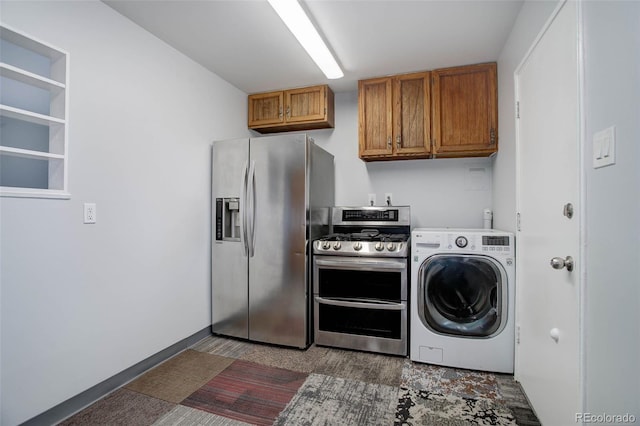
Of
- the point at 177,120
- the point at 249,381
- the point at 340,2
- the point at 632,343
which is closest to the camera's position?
the point at 632,343

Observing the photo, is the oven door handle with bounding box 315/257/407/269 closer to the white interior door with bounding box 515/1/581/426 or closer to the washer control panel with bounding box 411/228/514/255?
the washer control panel with bounding box 411/228/514/255

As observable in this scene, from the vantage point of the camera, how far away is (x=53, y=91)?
1.74m

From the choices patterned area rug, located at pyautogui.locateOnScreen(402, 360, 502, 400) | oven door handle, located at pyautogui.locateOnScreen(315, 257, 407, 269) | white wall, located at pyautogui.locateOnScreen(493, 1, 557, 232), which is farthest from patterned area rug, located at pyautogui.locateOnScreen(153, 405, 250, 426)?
white wall, located at pyautogui.locateOnScreen(493, 1, 557, 232)

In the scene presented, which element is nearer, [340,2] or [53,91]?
[53,91]

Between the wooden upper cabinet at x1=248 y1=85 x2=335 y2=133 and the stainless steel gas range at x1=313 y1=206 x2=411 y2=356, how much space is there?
1.42m

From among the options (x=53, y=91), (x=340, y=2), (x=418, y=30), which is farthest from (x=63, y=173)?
(x=418, y=30)

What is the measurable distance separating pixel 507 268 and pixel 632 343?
4.40ft

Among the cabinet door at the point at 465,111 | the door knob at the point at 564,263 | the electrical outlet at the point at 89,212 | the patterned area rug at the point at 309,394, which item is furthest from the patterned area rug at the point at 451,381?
the electrical outlet at the point at 89,212

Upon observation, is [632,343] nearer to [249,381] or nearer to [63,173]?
[249,381]

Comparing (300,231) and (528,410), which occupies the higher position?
(300,231)

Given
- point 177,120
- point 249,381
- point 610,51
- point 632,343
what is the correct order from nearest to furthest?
point 632,343, point 610,51, point 249,381, point 177,120

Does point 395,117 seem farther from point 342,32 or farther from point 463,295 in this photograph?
point 463,295

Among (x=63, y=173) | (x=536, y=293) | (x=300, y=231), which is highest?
(x=63, y=173)

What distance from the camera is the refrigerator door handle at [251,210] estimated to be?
2.70m
